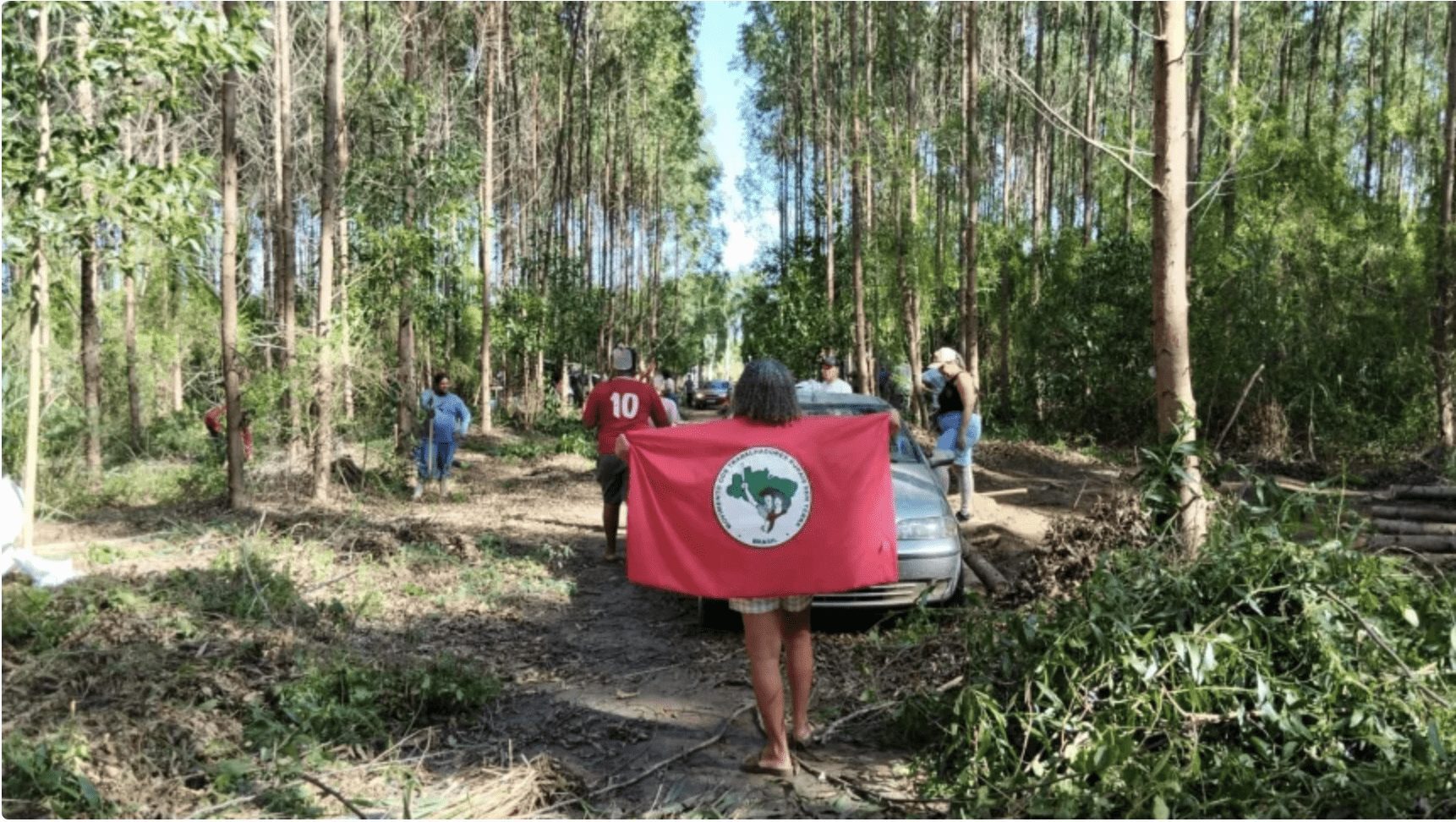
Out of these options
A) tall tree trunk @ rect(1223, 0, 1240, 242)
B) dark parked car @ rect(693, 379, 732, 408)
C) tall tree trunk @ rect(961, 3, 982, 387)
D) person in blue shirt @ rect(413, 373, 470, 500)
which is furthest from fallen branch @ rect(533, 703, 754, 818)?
dark parked car @ rect(693, 379, 732, 408)

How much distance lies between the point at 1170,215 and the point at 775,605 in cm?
350

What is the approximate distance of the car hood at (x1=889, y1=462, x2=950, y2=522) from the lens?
7.38 metres

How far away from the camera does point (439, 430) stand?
558 inches

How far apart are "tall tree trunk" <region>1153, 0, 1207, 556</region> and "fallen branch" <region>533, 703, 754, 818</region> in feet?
10.1

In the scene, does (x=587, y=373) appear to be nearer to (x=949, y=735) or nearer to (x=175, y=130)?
(x=175, y=130)

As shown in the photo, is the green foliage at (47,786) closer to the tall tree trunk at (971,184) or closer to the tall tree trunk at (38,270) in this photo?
the tall tree trunk at (38,270)

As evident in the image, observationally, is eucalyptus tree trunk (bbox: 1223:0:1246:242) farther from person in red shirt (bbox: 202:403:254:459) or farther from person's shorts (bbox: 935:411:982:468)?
person in red shirt (bbox: 202:403:254:459)

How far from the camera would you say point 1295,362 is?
714 inches

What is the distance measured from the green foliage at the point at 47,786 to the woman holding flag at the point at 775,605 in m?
2.41

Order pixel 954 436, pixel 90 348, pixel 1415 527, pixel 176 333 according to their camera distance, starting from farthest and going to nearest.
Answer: pixel 176 333, pixel 90 348, pixel 954 436, pixel 1415 527

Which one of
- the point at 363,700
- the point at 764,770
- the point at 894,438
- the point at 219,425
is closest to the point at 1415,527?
the point at 894,438

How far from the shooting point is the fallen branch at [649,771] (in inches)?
172

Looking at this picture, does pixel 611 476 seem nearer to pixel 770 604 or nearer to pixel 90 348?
pixel 770 604

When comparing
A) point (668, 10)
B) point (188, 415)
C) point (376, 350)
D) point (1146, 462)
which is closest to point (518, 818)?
point (1146, 462)
